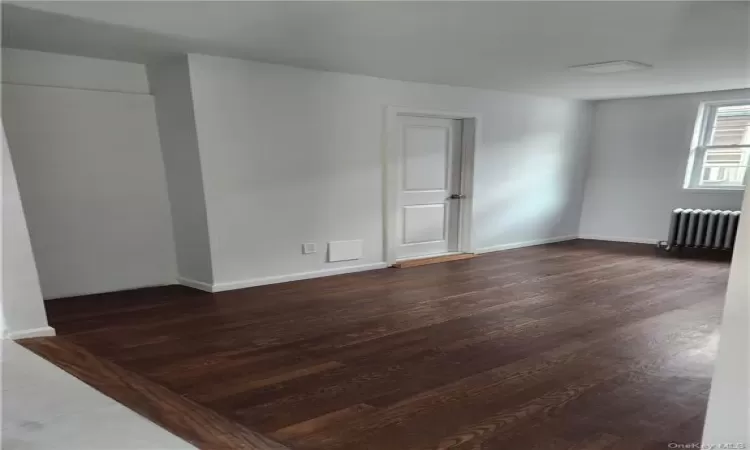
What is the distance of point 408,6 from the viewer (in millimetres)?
3084

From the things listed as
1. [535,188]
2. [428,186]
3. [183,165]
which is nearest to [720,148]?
[535,188]

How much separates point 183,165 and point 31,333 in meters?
1.93

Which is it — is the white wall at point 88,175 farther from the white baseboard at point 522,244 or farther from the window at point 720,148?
the window at point 720,148

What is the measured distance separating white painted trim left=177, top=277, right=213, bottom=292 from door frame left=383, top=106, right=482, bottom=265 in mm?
2034

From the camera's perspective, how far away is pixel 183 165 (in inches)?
189

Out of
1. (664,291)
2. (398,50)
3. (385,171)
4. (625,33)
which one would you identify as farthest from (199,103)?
(664,291)

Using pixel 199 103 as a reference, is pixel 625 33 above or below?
above

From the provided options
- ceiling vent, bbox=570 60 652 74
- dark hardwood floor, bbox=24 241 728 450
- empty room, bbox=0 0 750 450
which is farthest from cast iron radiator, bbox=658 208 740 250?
ceiling vent, bbox=570 60 652 74

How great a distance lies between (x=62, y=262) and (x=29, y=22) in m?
2.10

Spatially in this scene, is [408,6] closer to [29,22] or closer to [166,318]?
[29,22]

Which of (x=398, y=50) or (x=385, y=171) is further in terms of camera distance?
(x=385, y=171)

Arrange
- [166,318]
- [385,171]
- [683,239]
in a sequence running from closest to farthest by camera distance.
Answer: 1. [166,318]
2. [385,171]
3. [683,239]

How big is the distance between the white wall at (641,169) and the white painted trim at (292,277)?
14.0 feet

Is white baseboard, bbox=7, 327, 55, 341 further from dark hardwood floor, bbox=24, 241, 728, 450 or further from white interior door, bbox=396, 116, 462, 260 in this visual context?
white interior door, bbox=396, 116, 462, 260
